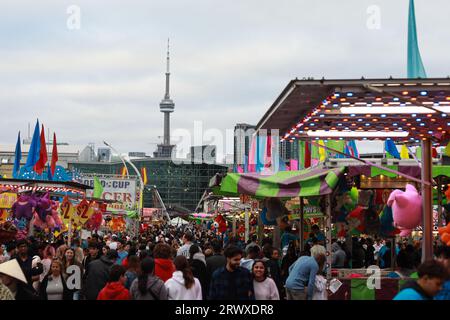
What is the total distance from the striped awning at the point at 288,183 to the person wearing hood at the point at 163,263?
232 cm

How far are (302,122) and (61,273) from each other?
451 centimetres

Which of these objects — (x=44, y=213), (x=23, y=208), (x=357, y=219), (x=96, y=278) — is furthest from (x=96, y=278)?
(x=44, y=213)

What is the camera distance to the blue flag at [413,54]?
14052 mm

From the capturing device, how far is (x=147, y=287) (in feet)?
30.3

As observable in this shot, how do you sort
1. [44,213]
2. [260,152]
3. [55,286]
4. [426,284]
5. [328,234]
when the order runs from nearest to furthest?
[426,284] < [55,286] < [328,234] < [44,213] < [260,152]

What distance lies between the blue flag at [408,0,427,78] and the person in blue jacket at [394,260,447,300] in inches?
320

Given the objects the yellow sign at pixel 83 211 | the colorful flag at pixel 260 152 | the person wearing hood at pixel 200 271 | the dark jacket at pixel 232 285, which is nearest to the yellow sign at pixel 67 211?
the yellow sign at pixel 83 211

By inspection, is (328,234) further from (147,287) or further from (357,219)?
(147,287)

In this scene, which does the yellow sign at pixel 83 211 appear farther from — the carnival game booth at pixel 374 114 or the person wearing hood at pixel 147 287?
the person wearing hood at pixel 147 287

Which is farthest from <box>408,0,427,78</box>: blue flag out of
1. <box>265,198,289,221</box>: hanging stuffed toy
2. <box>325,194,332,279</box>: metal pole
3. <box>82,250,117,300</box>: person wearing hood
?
<box>82,250,117,300</box>: person wearing hood

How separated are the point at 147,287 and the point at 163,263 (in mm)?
2133

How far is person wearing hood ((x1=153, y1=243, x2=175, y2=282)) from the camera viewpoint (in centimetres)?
1136
